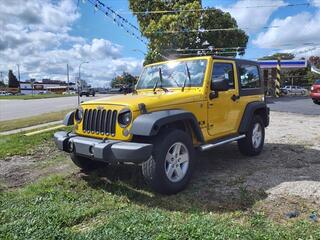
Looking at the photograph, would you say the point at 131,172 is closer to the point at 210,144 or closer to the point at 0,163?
the point at 210,144

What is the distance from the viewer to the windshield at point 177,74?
20.1 feet

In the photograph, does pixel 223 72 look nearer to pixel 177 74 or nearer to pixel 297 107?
pixel 177 74

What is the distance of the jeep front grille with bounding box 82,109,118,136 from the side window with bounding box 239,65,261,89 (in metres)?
2.98

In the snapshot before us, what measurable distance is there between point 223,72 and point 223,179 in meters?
1.89

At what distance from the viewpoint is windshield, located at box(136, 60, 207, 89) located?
6117 mm

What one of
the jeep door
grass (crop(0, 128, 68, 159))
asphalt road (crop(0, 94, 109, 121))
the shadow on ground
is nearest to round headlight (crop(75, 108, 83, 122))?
the shadow on ground

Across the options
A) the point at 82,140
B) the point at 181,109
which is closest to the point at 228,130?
the point at 181,109

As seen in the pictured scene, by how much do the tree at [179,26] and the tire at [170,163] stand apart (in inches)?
932

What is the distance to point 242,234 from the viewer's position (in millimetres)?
3656

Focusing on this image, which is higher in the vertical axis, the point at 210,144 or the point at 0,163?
the point at 210,144

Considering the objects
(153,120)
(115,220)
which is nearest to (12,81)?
(153,120)

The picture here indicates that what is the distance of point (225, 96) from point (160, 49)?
2387 cm

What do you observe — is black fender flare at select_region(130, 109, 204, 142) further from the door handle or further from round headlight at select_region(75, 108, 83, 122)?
the door handle

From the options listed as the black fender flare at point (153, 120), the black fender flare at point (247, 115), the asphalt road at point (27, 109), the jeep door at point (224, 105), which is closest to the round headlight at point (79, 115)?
the black fender flare at point (153, 120)
